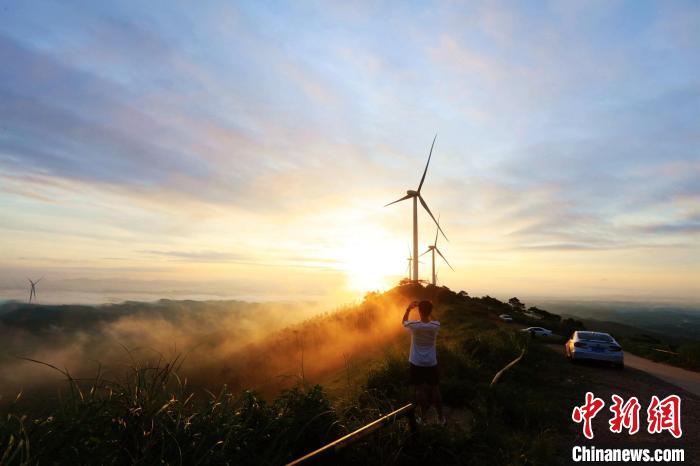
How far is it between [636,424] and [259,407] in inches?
340

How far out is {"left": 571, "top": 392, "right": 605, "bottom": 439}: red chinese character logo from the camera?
8977mm

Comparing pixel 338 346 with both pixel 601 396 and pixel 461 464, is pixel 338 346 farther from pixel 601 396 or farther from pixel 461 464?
pixel 461 464

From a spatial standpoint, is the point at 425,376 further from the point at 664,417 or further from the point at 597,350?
the point at 597,350

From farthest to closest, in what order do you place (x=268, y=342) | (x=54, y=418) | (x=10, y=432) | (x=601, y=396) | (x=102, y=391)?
(x=268, y=342), (x=601, y=396), (x=102, y=391), (x=54, y=418), (x=10, y=432)

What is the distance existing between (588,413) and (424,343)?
15.3 ft

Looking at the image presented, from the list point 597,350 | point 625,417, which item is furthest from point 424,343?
point 597,350

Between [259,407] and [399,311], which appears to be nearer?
[259,407]

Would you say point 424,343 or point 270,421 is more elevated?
point 424,343

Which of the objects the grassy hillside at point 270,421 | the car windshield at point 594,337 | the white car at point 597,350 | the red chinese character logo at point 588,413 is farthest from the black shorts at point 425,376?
the car windshield at point 594,337

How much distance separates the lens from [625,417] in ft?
32.7

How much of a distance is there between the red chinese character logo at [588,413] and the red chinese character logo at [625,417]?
378 millimetres

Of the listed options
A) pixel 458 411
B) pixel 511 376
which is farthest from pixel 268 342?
pixel 458 411

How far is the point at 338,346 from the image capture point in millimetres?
27500

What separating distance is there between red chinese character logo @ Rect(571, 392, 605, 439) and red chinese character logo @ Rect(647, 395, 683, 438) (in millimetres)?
1086
